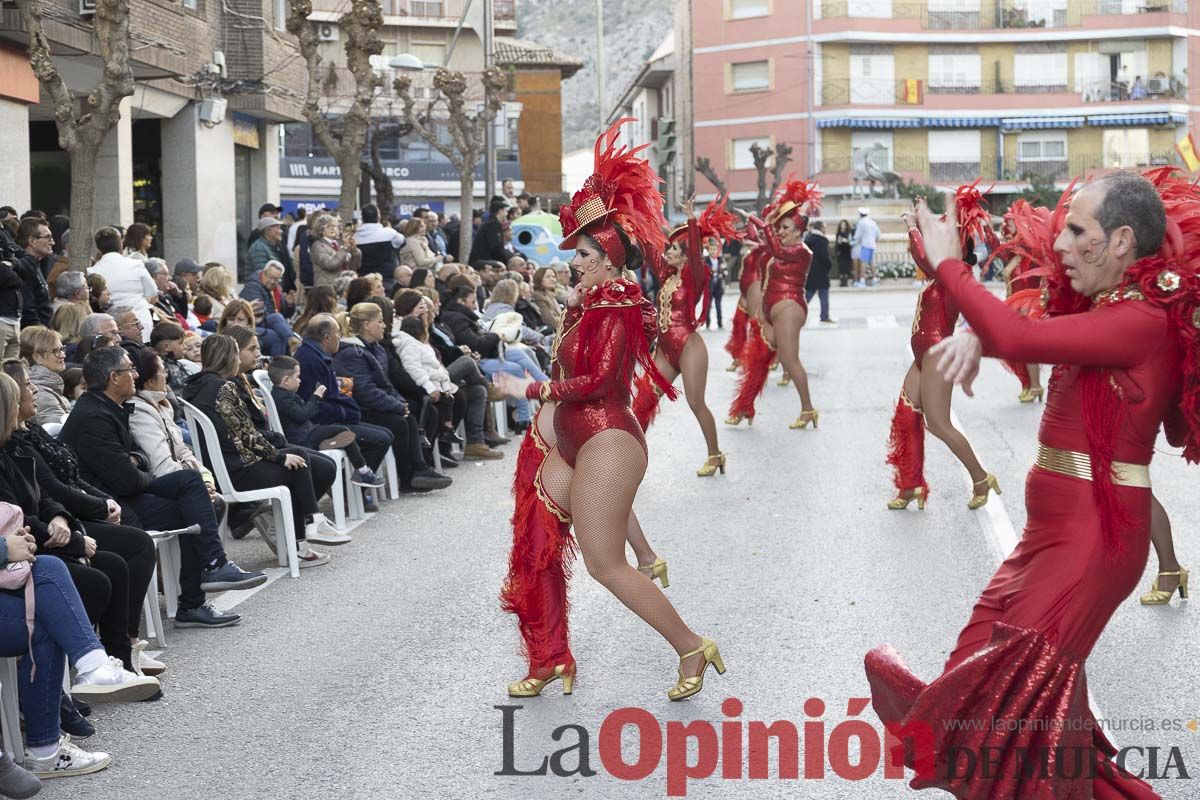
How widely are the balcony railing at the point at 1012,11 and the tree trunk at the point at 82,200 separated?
193 feet

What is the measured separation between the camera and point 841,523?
10.5 m

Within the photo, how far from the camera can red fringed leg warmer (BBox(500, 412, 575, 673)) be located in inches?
258

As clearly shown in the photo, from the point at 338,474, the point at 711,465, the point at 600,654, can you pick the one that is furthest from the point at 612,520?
the point at 711,465

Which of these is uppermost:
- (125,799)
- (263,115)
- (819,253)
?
(263,115)

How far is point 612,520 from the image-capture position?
6367 millimetres

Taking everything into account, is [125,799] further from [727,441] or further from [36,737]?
[727,441]

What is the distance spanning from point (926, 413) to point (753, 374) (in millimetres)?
4828

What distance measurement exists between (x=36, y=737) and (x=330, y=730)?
1070mm

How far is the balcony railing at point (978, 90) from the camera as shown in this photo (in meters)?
68.2

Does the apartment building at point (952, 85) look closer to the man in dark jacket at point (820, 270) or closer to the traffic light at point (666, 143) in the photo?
the man in dark jacket at point (820, 270)

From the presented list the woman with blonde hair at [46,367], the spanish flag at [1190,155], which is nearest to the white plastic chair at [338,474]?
the woman with blonde hair at [46,367]

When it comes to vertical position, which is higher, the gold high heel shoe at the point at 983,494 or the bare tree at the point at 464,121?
the bare tree at the point at 464,121

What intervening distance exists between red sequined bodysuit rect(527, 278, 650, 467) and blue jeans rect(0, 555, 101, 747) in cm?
199

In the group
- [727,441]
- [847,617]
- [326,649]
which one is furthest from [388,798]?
[727,441]
